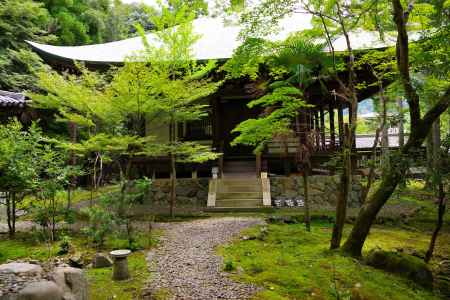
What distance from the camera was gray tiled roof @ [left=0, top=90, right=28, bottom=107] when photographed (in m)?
7.06

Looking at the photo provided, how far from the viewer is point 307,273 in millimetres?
4922

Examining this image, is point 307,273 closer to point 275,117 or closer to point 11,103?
point 275,117

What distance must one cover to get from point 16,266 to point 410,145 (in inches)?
221

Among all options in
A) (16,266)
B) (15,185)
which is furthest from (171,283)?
(15,185)

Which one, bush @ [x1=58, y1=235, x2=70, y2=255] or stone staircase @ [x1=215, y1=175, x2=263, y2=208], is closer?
bush @ [x1=58, y1=235, x2=70, y2=255]

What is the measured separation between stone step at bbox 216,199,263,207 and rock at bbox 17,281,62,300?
7.62 metres

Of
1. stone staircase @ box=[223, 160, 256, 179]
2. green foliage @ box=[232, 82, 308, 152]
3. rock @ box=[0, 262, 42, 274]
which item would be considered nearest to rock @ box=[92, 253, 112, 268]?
rock @ box=[0, 262, 42, 274]

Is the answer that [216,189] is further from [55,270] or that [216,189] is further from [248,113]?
[55,270]

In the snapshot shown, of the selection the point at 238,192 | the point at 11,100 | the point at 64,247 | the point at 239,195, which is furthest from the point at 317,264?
the point at 11,100

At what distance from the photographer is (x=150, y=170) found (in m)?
13.3

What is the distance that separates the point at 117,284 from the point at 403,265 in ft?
15.5

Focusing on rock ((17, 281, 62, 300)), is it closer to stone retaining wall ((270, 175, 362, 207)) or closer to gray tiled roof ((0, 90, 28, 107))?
gray tiled roof ((0, 90, 28, 107))

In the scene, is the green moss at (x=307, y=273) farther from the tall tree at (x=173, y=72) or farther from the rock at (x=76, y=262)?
the tall tree at (x=173, y=72)

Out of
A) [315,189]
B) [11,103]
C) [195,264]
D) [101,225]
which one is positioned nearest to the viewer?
[195,264]
